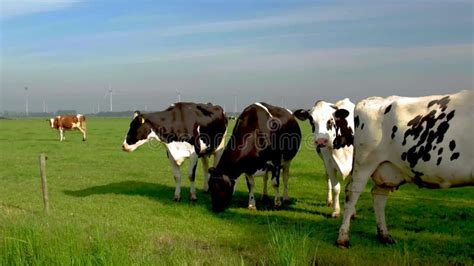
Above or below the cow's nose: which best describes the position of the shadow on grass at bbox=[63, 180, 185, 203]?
below

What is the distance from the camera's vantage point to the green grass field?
6.39 meters

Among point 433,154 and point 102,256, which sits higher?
point 433,154

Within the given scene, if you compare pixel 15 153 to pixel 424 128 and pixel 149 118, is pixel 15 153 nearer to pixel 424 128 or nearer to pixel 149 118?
pixel 149 118

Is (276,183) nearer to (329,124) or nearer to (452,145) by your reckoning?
(329,124)

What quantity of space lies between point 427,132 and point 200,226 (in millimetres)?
4574

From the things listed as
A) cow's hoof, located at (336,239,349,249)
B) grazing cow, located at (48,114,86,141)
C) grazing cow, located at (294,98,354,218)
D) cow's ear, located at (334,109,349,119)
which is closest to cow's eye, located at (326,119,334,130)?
grazing cow, located at (294,98,354,218)

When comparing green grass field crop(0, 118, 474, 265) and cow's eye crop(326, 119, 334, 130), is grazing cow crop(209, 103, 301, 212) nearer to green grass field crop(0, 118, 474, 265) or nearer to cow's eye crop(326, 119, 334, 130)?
green grass field crop(0, 118, 474, 265)

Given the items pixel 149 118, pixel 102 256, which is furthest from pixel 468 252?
Answer: pixel 149 118

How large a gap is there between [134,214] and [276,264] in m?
5.32

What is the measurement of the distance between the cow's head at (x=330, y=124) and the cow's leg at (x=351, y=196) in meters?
1.14

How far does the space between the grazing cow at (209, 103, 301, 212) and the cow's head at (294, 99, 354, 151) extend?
4.83ft

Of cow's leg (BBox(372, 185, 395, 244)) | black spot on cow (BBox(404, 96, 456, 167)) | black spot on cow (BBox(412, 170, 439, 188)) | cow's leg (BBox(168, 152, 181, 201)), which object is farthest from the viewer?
cow's leg (BBox(168, 152, 181, 201))

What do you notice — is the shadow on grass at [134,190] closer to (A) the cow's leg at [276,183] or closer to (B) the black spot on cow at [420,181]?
(A) the cow's leg at [276,183]

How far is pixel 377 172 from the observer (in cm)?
780
